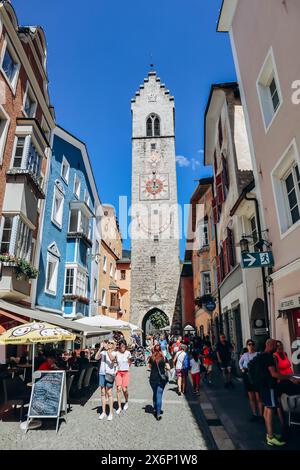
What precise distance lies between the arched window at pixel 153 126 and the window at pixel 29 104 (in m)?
28.7

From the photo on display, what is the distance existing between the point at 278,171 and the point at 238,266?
5.42m

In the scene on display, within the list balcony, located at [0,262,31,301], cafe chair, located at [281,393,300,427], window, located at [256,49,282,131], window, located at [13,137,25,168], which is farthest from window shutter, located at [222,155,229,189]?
cafe chair, located at [281,393,300,427]

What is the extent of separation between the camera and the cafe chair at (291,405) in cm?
553

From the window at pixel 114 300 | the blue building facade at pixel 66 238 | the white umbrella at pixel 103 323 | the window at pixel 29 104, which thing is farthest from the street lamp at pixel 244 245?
the window at pixel 114 300

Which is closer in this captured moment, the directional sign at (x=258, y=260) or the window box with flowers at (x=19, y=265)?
the directional sign at (x=258, y=260)

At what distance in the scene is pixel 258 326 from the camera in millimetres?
11523

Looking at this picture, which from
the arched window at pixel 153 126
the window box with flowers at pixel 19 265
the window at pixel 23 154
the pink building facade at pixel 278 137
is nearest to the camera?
the pink building facade at pixel 278 137

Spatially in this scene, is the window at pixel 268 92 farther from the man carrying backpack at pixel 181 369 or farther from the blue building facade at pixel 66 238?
the blue building facade at pixel 66 238

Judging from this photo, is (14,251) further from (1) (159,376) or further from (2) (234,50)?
(2) (234,50)

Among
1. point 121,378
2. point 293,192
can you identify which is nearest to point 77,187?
point 121,378

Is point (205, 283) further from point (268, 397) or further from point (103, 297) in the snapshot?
point (268, 397)

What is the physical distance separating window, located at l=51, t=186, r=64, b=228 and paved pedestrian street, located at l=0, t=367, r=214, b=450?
1157cm

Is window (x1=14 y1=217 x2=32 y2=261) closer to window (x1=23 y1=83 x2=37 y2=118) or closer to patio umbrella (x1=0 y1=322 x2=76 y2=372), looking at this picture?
patio umbrella (x1=0 y1=322 x2=76 y2=372)

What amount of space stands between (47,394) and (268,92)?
10894mm
